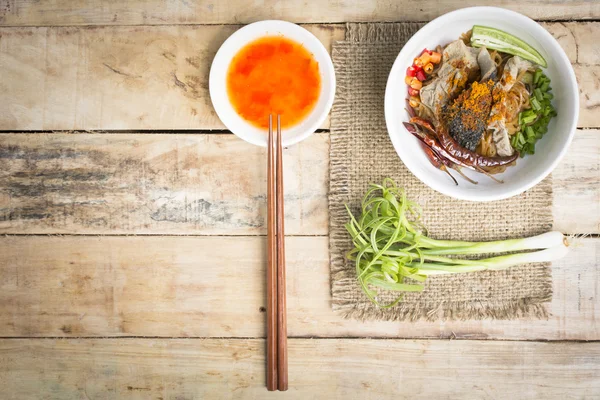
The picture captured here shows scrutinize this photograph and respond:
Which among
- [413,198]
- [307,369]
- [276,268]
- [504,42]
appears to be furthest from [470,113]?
[307,369]

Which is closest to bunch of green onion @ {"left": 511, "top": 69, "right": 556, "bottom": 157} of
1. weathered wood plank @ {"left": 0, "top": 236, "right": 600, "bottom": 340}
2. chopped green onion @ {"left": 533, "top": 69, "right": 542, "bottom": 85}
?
chopped green onion @ {"left": 533, "top": 69, "right": 542, "bottom": 85}

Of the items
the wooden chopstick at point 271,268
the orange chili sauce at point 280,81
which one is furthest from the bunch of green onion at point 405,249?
the orange chili sauce at point 280,81

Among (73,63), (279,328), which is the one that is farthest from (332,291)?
(73,63)

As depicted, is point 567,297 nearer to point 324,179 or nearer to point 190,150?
point 324,179

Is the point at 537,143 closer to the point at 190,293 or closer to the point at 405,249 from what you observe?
the point at 405,249

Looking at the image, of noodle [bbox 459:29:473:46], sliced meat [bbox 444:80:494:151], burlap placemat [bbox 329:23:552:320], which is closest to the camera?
sliced meat [bbox 444:80:494:151]

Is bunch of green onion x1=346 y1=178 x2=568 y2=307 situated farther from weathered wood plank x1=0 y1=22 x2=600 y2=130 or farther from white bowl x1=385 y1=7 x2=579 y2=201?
weathered wood plank x1=0 y1=22 x2=600 y2=130
